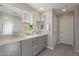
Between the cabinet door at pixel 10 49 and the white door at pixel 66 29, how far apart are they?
4534 millimetres

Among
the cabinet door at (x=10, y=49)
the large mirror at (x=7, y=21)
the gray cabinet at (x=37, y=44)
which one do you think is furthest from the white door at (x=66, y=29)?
the cabinet door at (x=10, y=49)

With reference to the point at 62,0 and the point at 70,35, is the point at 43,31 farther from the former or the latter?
the point at 62,0

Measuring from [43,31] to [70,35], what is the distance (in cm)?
197

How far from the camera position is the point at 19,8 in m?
3.31

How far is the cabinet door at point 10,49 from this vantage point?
1900 mm

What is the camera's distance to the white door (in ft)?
19.7

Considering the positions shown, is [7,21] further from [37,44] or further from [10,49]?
[37,44]

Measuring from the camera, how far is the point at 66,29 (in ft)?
20.6

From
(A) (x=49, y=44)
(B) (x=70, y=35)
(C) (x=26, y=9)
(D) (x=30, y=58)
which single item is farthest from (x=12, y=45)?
(B) (x=70, y=35)

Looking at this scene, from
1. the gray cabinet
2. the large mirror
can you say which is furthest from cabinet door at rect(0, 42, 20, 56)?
the gray cabinet

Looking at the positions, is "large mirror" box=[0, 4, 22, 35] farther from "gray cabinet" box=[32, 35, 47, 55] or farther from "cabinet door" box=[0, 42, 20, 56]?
"gray cabinet" box=[32, 35, 47, 55]

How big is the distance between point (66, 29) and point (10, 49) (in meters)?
4.93

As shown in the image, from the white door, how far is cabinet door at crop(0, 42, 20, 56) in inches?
178

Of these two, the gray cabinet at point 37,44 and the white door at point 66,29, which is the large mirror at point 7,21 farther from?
the white door at point 66,29
